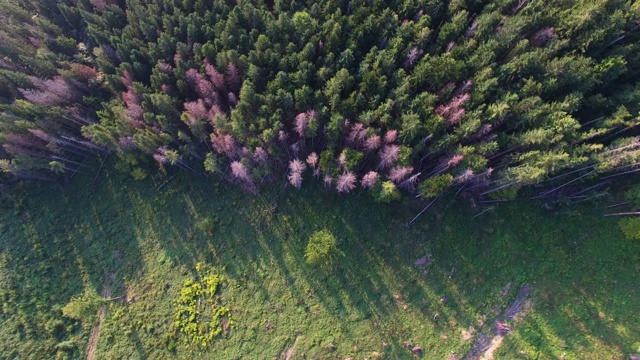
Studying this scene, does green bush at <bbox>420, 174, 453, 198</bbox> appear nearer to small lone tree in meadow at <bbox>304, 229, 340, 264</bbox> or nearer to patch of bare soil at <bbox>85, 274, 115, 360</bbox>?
small lone tree in meadow at <bbox>304, 229, 340, 264</bbox>

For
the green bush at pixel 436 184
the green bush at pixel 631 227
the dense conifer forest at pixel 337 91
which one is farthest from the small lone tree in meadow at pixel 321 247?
the green bush at pixel 631 227

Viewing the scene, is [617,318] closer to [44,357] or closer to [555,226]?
[555,226]

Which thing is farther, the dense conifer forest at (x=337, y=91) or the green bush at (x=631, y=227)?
the green bush at (x=631, y=227)

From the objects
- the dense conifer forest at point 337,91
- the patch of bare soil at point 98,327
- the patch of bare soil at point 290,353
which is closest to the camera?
the dense conifer forest at point 337,91

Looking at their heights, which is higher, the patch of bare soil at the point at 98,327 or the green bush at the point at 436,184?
the patch of bare soil at the point at 98,327

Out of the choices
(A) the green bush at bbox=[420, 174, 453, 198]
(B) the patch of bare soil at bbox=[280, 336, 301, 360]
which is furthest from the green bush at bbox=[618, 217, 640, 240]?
(B) the patch of bare soil at bbox=[280, 336, 301, 360]

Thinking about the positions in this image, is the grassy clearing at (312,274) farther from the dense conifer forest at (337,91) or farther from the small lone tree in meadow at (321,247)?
the dense conifer forest at (337,91)
